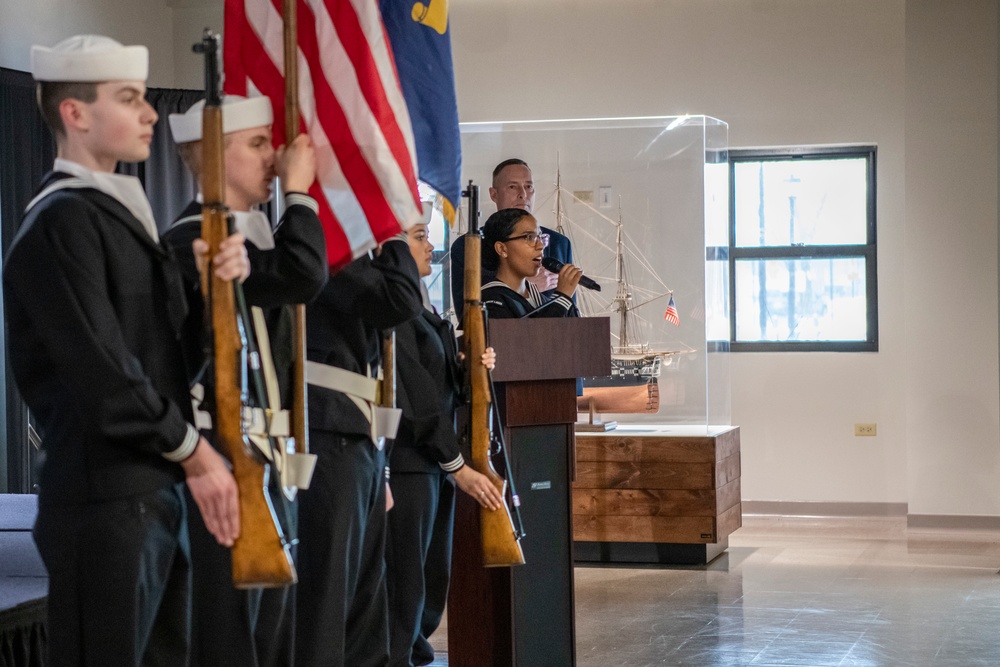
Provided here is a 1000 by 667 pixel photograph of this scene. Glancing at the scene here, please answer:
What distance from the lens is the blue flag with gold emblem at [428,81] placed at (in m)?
3.12

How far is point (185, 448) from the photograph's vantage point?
6.23 ft

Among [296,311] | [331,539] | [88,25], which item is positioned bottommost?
[331,539]

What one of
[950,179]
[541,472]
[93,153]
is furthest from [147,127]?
[950,179]

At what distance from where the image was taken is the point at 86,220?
74.2 inches

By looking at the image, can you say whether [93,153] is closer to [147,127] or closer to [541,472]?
[147,127]

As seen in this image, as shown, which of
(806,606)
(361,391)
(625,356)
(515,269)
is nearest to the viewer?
(361,391)

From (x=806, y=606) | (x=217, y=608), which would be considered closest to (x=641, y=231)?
(x=806, y=606)

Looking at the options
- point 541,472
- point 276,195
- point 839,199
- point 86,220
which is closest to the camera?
point 86,220

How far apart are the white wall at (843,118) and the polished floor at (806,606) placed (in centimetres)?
74

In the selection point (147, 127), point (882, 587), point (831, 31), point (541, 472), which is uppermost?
point (831, 31)

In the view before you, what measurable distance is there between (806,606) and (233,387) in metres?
3.62

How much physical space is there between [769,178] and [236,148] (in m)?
6.13

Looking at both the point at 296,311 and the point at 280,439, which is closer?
the point at 280,439

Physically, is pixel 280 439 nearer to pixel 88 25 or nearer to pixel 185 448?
pixel 185 448
